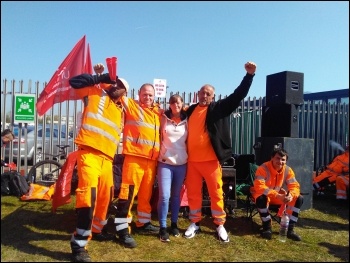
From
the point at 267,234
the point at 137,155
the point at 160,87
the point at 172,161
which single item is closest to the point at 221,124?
the point at 172,161

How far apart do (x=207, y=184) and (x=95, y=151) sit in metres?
1.57

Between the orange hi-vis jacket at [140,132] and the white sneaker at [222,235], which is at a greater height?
the orange hi-vis jacket at [140,132]

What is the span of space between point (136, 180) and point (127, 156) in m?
0.32

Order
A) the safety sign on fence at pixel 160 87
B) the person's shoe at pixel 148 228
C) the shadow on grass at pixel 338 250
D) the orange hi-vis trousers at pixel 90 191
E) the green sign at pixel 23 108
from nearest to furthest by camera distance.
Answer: the orange hi-vis trousers at pixel 90 191 → the shadow on grass at pixel 338 250 → the person's shoe at pixel 148 228 → the green sign at pixel 23 108 → the safety sign on fence at pixel 160 87

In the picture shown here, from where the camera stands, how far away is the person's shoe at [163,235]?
4.53 meters

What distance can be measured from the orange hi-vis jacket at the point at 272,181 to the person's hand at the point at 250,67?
4.98ft

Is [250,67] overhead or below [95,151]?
overhead

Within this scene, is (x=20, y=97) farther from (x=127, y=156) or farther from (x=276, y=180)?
(x=276, y=180)

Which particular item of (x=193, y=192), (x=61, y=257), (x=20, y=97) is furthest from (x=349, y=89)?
(x=20, y=97)

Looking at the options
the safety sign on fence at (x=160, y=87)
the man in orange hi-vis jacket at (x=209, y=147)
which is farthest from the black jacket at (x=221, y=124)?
the safety sign on fence at (x=160, y=87)

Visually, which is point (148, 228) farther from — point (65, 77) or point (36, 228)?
point (65, 77)

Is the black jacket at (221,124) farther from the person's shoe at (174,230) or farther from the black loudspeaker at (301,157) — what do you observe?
the black loudspeaker at (301,157)

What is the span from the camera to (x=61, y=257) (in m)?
3.85

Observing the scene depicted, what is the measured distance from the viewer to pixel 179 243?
178 inches
